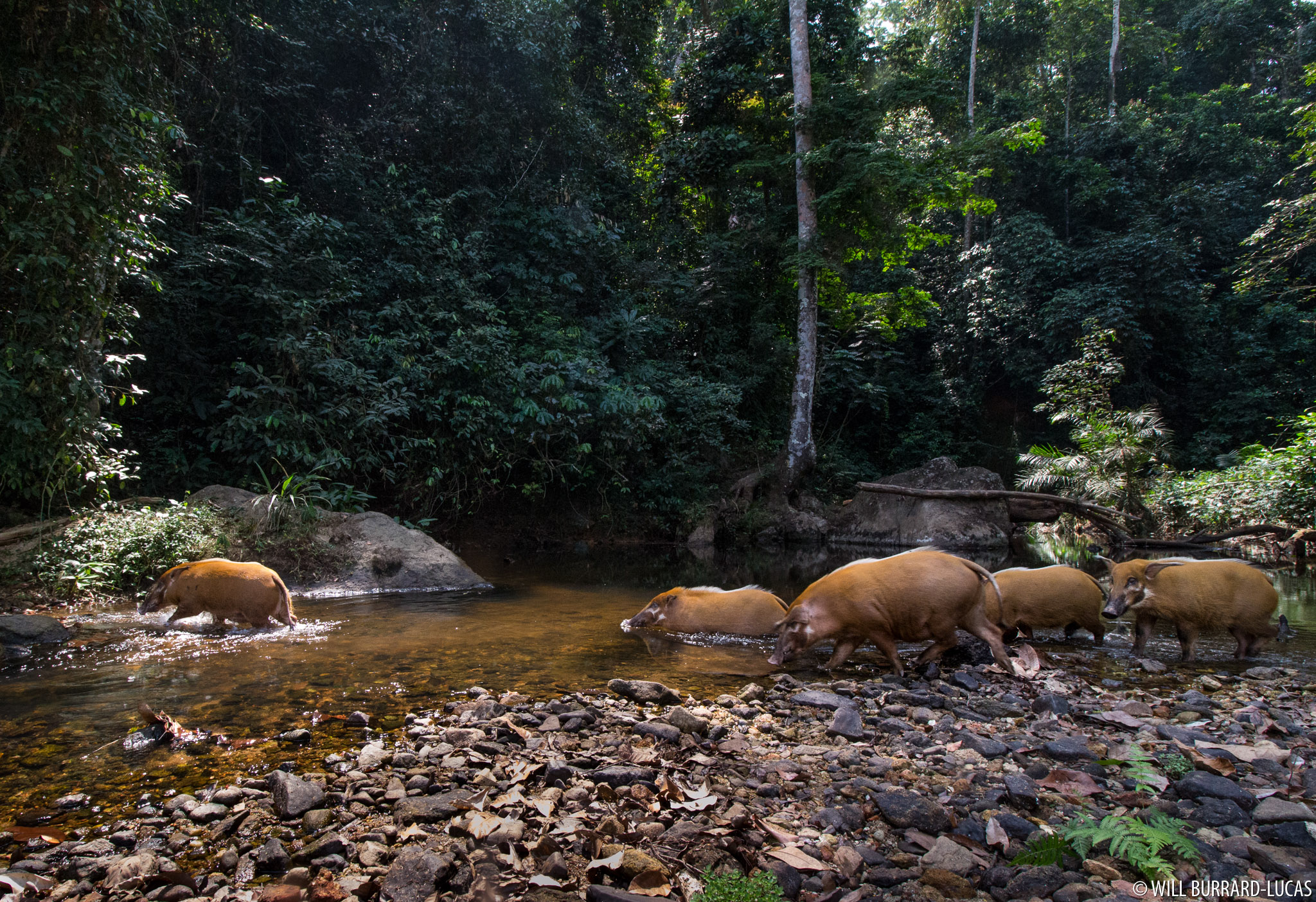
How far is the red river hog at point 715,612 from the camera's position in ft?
21.7

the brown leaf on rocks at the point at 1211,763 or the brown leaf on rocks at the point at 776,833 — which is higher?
the brown leaf on rocks at the point at 776,833

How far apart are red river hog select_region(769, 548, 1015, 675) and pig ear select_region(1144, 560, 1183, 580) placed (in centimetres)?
165

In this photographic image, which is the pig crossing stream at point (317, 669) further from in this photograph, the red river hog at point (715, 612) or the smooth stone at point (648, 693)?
the smooth stone at point (648, 693)

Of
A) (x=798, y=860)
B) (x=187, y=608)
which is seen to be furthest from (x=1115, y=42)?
(x=187, y=608)

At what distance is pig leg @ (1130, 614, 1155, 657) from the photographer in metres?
6.01

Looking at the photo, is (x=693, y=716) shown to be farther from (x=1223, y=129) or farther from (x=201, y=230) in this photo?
(x=1223, y=129)

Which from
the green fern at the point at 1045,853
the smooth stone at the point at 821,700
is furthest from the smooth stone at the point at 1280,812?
the smooth stone at the point at 821,700

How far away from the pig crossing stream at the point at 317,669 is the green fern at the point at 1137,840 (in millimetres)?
2567

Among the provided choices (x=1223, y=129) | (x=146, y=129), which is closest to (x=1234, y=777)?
(x=146, y=129)

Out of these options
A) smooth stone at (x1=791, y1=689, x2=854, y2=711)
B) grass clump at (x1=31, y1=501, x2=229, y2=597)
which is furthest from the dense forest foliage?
smooth stone at (x1=791, y1=689, x2=854, y2=711)

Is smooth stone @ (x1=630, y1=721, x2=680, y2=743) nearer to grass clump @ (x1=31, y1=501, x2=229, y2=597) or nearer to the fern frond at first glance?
the fern frond

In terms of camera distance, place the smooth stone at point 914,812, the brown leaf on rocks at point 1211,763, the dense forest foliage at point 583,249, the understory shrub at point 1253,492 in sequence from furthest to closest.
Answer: the understory shrub at point 1253,492, the dense forest foliage at point 583,249, the brown leaf on rocks at point 1211,763, the smooth stone at point 914,812

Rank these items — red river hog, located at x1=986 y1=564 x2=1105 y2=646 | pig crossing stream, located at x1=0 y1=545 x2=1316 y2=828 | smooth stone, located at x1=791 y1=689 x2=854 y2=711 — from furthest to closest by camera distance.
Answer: red river hog, located at x1=986 y1=564 x2=1105 y2=646
smooth stone, located at x1=791 y1=689 x2=854 y2=711
pig crossing stream, located at x1=0 y1=545 x2=1316 y2=828

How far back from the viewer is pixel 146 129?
8.04 m
